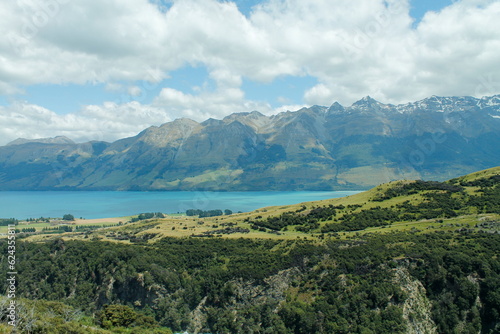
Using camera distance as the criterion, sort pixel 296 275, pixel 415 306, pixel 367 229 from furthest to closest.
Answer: pixel 367 229
pixel 296 275
pixel 415 306

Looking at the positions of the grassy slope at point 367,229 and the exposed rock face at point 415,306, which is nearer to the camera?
the exposed rock face at point 415,306

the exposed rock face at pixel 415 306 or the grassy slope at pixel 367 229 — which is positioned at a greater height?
the grassy slope at pixel 367 229

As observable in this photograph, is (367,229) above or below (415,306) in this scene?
above

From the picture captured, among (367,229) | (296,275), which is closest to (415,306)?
(296,275)

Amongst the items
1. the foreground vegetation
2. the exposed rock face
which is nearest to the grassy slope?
the foreground vegetation

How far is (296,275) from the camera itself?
2997 inches

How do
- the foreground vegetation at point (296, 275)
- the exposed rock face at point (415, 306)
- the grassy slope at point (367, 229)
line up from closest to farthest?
the exposed rock face at point (415, 306) < the foreground vegetation at point (296, 275) < the grassy slope at point (367, 229)

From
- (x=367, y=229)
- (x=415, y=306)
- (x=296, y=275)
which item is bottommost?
(x=415, y=306)

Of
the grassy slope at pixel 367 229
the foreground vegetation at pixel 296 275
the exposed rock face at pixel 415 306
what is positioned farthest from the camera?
the grassy slope at pixel 367 229

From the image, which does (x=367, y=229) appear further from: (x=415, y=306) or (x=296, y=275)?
(x=415, y=306)

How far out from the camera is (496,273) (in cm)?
6469

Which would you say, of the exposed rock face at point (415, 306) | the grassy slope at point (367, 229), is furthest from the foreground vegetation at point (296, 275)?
→ the grassy slope at point (367, 229)

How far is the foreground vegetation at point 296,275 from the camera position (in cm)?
6147

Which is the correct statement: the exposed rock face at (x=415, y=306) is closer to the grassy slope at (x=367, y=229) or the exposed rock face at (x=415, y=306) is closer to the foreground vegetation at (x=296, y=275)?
the foreground vegetation at (x=296, y=275)
